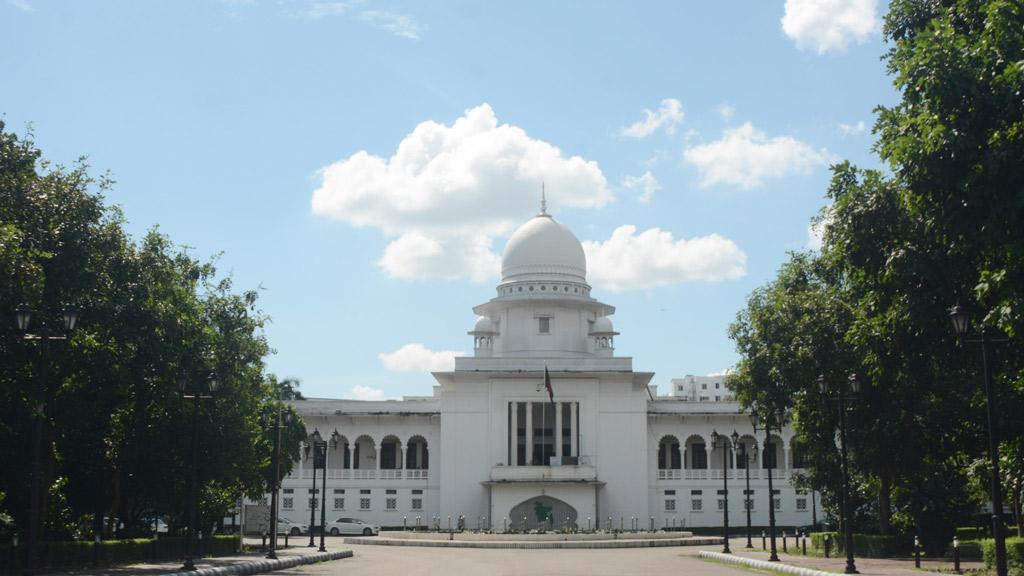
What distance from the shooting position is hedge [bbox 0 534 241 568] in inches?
1078

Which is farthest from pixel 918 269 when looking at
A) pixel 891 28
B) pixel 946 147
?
pixel 891 28

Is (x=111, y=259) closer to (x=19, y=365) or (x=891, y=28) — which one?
(x=19, y=365)

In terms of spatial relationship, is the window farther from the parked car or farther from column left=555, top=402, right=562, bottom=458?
the parked car

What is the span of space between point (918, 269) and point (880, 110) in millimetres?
3694

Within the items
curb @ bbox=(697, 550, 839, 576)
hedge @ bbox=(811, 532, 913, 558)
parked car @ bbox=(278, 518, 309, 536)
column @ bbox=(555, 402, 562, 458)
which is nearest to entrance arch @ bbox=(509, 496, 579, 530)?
column @ bbox=(555, 402, 562, 458)

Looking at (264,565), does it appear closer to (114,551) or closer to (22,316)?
(114,551)

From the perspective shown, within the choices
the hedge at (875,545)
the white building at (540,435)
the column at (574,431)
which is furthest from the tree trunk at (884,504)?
the column at (574,431)

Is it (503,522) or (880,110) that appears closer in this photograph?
(880,110)

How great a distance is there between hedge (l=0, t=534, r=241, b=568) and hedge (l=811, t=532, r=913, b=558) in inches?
911

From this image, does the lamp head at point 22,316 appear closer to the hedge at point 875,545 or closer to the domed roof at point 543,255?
the hedge at point 875,545

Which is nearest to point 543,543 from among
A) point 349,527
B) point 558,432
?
point 558,432

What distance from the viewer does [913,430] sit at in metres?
34.8

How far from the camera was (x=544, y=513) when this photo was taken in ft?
221

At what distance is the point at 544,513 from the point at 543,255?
63.1ft
